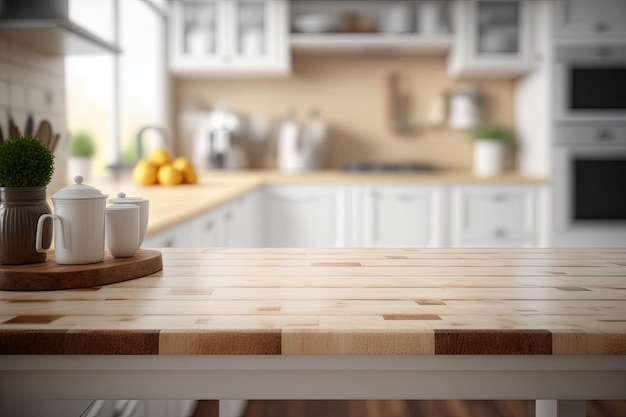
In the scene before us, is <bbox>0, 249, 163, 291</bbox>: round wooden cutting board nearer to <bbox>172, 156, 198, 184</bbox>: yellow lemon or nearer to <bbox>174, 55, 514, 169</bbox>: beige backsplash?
<bbox>172, 156, 198, 184</bbox>: yellow lemon

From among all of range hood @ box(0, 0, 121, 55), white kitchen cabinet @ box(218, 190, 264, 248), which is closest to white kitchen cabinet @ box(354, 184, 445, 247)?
white kitchen cabinet @ box(218, 190, 264, 248)

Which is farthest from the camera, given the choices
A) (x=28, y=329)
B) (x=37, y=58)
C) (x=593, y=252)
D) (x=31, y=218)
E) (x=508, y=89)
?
(x=508, y=89)

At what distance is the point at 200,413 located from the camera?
2.48 meters

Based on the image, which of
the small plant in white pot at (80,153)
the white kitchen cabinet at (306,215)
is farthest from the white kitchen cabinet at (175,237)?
the white kitchen cabinet at (306,215)

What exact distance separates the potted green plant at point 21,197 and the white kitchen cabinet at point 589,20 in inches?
138

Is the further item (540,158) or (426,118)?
(426,118)

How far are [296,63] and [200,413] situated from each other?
280 cm

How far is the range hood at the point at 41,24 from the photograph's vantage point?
6.49 feet

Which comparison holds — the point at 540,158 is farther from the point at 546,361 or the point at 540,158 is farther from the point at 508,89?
the point at 546,361

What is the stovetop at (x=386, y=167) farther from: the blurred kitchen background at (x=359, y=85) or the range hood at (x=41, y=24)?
the range hood at (x=41, y=24)

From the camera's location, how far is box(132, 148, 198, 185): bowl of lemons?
3131mm

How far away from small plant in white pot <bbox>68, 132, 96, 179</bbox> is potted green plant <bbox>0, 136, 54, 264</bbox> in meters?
2.10

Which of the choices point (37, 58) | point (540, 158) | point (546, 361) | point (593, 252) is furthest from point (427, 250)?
point (540, 158)

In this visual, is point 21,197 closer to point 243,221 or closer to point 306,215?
point 243,221
